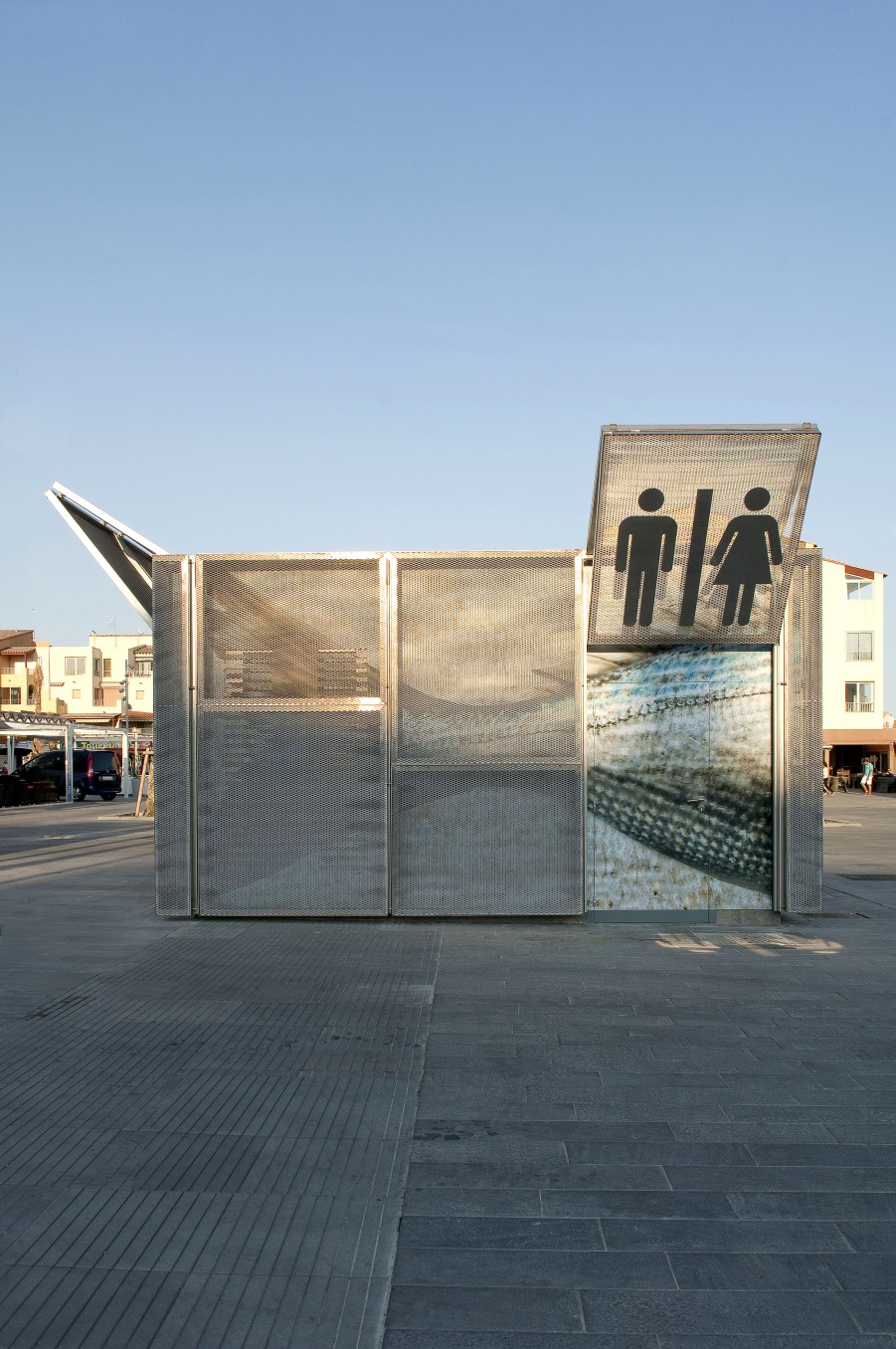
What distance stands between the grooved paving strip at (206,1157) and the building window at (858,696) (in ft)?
186

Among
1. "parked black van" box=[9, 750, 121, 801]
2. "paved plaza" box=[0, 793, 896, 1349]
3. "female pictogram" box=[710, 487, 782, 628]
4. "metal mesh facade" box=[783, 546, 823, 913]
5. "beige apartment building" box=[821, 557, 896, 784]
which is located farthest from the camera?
"beige apartment building" box=[821, 557, 896, 784]

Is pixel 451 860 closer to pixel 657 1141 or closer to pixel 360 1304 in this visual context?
pixel 657 1141

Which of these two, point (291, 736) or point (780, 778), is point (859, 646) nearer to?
point (780, 778)

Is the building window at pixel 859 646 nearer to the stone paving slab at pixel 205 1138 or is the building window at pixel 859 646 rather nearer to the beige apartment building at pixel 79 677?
the beige apartment building at pixel 79 677

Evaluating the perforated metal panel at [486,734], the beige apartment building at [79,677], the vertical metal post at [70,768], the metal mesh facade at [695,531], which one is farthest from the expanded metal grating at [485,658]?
the beige apartment building at [79,677]

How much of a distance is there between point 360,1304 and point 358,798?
6687 mm

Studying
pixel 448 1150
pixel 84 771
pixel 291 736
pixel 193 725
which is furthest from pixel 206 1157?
pixel 84 771

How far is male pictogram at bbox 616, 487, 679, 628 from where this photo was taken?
31.0ft

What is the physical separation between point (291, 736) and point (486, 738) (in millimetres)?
1794

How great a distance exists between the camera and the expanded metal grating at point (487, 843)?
9664 millimetres

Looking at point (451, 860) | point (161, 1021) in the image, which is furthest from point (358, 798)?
point (161, 1021)

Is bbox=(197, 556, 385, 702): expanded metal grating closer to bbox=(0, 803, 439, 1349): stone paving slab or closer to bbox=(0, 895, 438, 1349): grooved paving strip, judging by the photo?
bbox=(0, 803, 439, 1349): stone paving slab

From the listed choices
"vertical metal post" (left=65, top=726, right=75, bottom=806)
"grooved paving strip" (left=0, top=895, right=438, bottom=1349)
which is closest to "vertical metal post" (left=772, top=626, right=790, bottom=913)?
"grooved paving strip" (left=0, top=895, right=438, bottom=1349)

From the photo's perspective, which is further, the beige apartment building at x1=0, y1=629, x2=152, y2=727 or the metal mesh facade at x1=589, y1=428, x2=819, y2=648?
the beige apartment building at x1=0, y1=629, x2=152, y2=727
